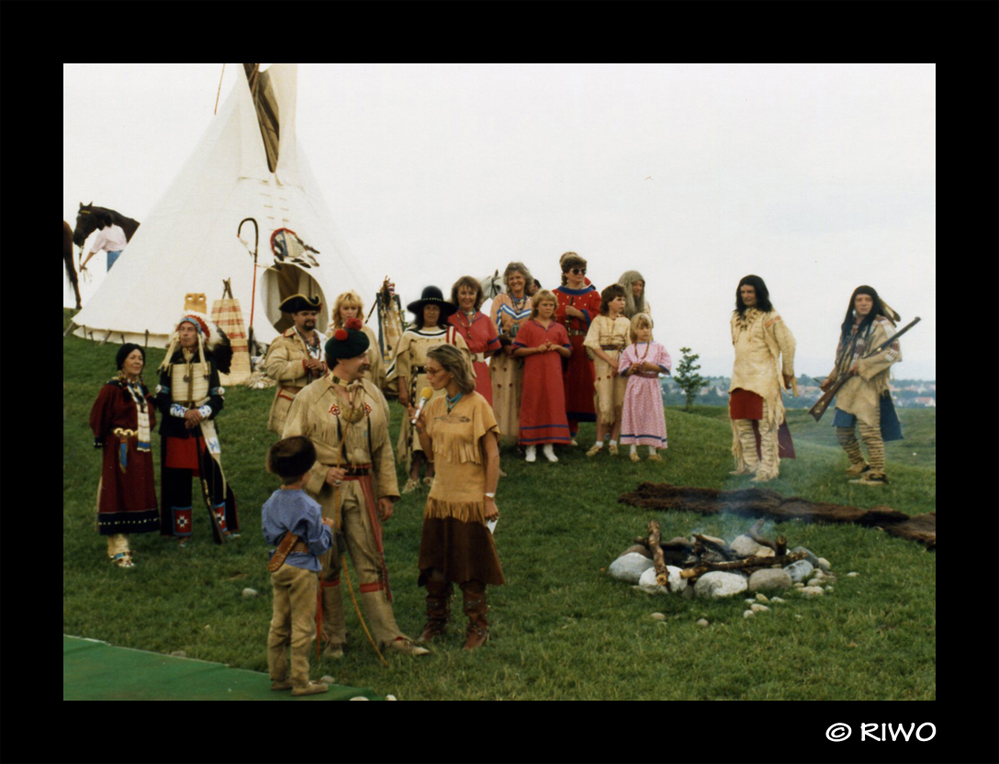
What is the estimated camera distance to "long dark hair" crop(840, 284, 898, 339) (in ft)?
26.7

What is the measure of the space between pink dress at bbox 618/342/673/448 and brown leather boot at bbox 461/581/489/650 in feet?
14.2

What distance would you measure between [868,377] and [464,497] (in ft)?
15.2

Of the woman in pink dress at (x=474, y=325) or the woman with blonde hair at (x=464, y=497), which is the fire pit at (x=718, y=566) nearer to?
the woman with blonde hair at (x=464, y=497)

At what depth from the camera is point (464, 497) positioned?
5.04 meters

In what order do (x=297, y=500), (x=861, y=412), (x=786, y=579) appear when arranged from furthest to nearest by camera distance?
(x=861, y=412), (x=786, y=579), (x=297, y=500)

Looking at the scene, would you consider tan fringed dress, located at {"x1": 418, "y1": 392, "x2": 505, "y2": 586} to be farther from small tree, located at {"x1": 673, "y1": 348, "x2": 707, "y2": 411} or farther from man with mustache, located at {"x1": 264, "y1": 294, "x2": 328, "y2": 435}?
small tree, located at {"x1": 673, "y1": 348, "x2": 707, "y2": 411}

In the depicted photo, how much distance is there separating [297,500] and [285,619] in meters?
0.54

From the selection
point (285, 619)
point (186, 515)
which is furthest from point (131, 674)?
point (186, 515)

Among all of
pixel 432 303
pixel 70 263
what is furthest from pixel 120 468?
pixel 70 263

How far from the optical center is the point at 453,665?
478cm

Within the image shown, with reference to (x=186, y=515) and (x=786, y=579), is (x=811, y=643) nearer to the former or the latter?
(x=786, y=579)

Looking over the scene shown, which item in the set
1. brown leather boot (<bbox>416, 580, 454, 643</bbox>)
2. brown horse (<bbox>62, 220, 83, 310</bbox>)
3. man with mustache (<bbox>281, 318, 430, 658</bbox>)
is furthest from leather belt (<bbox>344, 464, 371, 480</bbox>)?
brown horse (<bbox>62, 220, 83, 310</bbox>)

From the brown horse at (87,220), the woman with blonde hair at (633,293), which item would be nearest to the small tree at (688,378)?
the woman with blonde hair at (633,293)

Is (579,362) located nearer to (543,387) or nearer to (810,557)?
(543,387)
